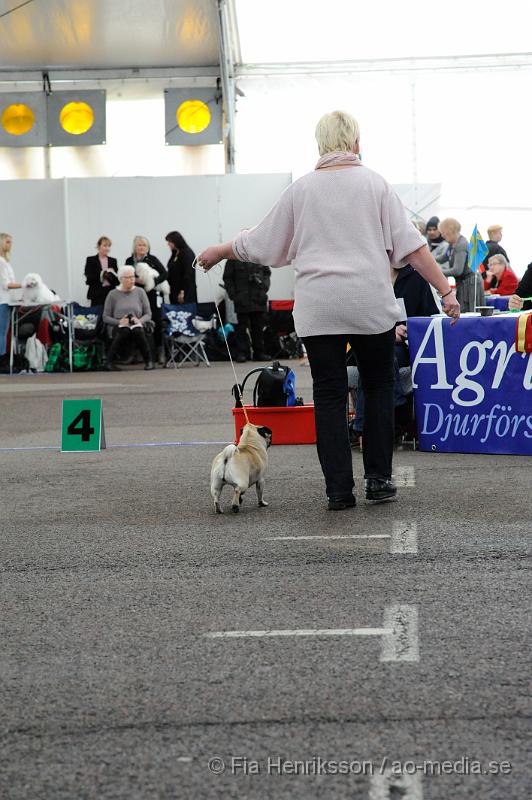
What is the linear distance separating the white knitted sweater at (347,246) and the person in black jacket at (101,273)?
1323 centimetres

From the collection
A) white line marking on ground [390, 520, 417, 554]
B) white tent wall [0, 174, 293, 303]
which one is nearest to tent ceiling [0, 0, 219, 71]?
white tent wall [0, 174, 293, 303]

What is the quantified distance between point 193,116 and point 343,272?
16.6 m

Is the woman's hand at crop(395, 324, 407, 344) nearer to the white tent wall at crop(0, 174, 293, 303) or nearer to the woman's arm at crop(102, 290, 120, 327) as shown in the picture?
the woman's arm at crop(102, 290, 120, 327)

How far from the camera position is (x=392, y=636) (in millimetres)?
3338

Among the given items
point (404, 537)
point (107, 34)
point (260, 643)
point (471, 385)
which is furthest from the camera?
point (107, 34)

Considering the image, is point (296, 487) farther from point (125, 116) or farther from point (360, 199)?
point (125, 116)

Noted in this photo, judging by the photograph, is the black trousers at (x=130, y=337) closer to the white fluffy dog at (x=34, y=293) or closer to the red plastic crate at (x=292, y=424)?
the white fluffy dog at (x=34, y=293)

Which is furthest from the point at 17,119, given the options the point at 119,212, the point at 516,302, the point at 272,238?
the point at 272,238

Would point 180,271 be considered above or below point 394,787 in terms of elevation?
above

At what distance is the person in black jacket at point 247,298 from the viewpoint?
59.6ft

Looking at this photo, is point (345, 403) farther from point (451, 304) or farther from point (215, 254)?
point (215, 254)

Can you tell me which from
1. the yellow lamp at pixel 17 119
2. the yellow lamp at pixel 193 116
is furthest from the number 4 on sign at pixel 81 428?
the yellow lamp at pixel 17 119

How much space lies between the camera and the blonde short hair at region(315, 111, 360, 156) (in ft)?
17.8

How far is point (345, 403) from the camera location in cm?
551
